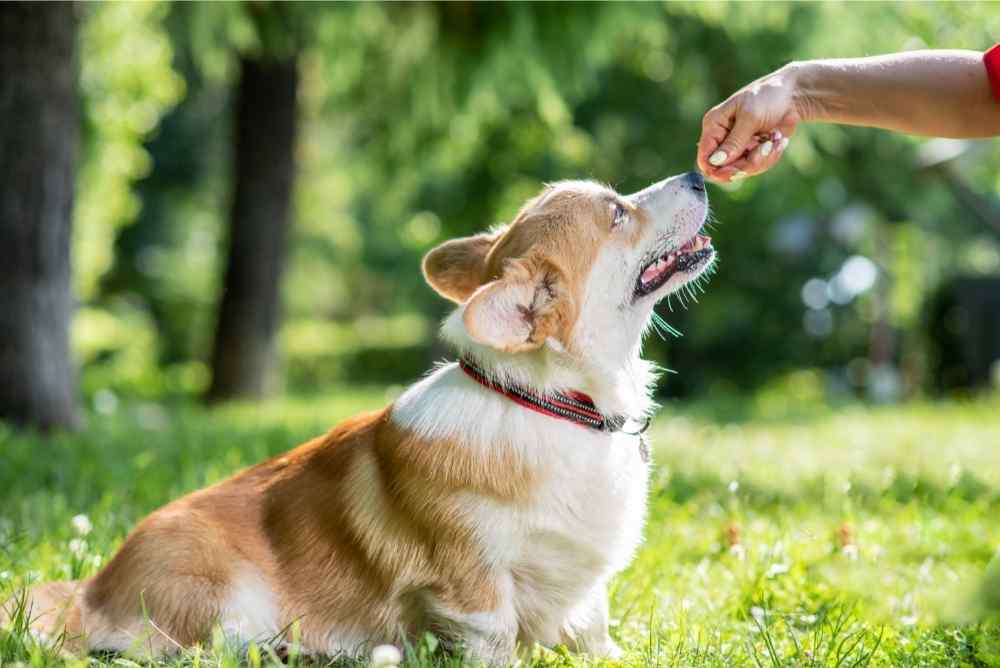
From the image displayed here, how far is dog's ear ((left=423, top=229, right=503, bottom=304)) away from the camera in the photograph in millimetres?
3057

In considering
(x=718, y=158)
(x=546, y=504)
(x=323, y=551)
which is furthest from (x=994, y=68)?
(x=323, y=551)

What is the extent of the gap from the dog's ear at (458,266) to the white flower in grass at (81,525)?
1421 mm

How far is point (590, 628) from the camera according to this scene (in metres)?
2.77

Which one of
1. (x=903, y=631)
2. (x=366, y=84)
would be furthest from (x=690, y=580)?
(x=366, y=84)

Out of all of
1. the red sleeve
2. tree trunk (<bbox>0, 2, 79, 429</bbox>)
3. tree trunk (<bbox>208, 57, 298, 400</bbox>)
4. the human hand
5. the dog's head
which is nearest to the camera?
the dog's head

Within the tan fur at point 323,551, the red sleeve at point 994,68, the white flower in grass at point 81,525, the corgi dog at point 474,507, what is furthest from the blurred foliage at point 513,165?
the white flower in grass at point 81,525

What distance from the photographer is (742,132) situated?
2854 mm

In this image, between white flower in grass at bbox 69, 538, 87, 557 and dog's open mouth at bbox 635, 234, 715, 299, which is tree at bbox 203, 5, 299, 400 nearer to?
white flower in grass at bbox 69, 538, 87, 557

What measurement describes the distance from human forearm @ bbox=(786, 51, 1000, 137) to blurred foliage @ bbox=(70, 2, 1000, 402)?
1.37 metres

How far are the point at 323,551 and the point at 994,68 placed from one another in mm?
2242

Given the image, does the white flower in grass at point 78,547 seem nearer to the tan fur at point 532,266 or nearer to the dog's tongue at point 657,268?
the tan fur at point 532,266

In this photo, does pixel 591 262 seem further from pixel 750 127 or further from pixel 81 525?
pixel 81 525

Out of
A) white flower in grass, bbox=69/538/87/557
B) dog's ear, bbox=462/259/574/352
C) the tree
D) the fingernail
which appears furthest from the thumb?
the tree

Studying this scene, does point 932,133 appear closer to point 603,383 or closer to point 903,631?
point 603,383
